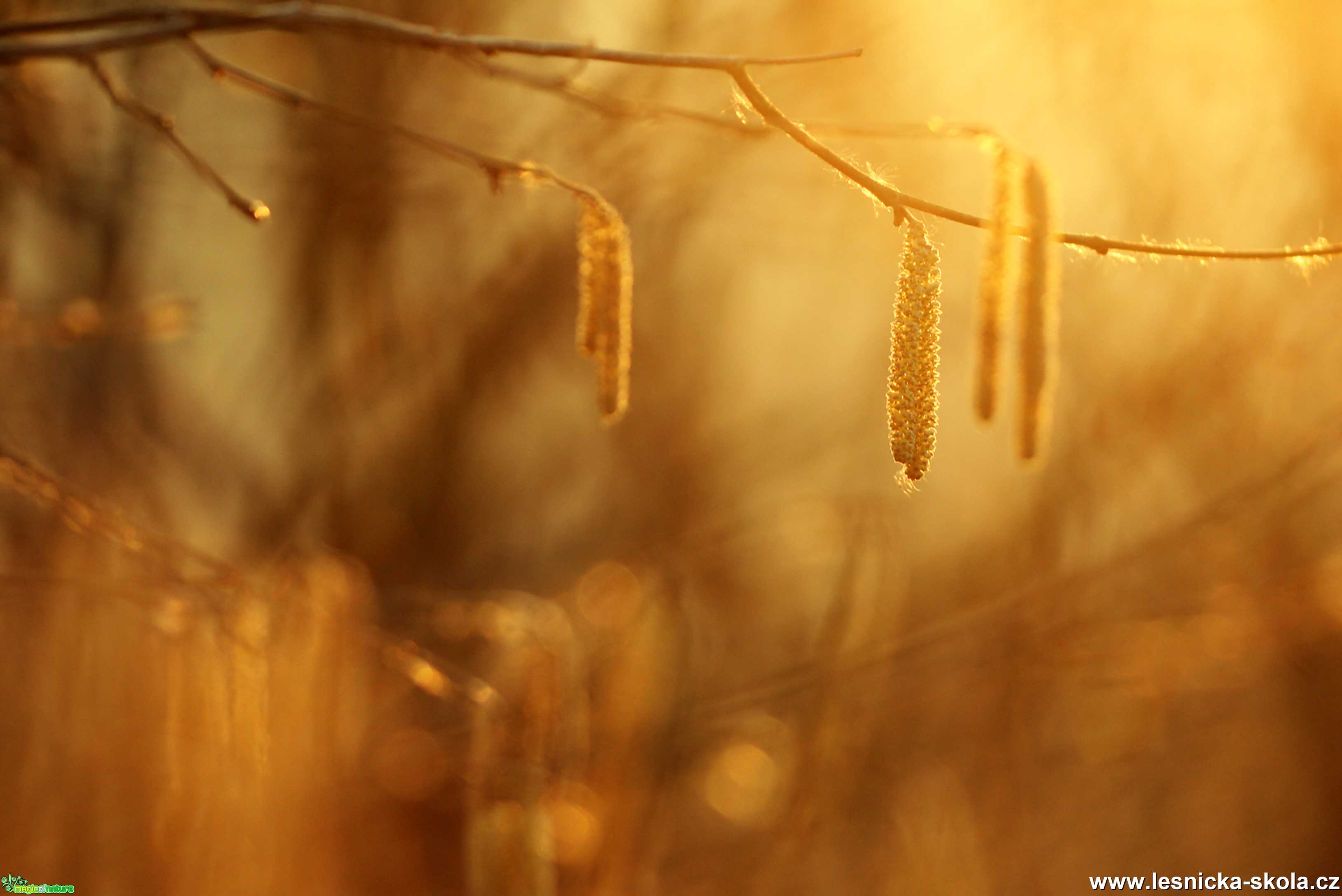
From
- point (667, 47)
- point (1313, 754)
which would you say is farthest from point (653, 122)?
point (1313, 754)

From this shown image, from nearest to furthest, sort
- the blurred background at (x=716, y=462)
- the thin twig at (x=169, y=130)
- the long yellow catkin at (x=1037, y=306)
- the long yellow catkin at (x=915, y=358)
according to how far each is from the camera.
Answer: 1. the long yellow catkin at (x=1037, y=306)
2. the long yellow catkin at (x=915, y=358)
3. the thin twig at (x=169, y=130)
4. the blurred background at (x=716, y=462)

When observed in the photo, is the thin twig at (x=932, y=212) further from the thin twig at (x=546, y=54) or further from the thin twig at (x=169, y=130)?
the thin twig at (x=169, y=130)

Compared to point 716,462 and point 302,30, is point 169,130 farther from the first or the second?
point 716,462

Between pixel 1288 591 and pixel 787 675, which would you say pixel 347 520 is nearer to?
pixel 787 675

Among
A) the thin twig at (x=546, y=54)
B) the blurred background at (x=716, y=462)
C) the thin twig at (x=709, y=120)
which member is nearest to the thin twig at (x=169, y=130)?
the thin twig at (x=546, y=54)

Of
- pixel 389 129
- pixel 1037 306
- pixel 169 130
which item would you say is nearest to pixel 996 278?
pixel 1037 306

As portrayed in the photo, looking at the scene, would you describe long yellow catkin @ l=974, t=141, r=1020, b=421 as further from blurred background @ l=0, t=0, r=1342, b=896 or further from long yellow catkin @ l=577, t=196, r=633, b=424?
blurred background @ l=0, t=0, r=1342, b=896

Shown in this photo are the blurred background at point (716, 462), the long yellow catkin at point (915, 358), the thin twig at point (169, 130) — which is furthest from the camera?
the blurred background at point (716, 462)

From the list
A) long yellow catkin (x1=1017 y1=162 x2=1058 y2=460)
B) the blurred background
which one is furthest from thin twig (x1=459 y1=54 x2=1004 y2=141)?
the blurred background
